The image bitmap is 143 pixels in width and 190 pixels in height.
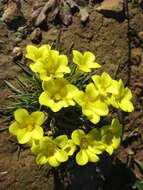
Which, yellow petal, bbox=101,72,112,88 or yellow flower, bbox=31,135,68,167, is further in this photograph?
yellow petal, bbox=101,72,112,88

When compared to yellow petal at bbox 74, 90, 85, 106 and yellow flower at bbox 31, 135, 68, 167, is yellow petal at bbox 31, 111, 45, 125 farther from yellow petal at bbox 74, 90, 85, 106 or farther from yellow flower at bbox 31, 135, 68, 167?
yellow petal at bbox 74, 90, 85, 106

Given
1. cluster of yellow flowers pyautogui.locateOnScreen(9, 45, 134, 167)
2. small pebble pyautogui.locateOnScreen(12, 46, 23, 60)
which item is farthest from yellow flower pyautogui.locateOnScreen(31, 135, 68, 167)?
small pebble pyautogui.locateOnScreen(12, 46, 23, 60)

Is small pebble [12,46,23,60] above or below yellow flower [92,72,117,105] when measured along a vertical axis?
below

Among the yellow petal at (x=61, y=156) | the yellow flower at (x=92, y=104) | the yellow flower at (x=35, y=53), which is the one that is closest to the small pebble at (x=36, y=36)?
the yellow flower at (x=35, y=53)

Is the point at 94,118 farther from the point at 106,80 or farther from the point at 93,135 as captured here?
the point at 106,80

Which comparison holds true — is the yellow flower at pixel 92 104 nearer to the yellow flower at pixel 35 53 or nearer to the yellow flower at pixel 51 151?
the yellow flower at pixel 51 151

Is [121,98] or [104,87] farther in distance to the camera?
[121,98]

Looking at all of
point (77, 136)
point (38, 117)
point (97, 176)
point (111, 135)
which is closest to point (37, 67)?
point (38, 117)
